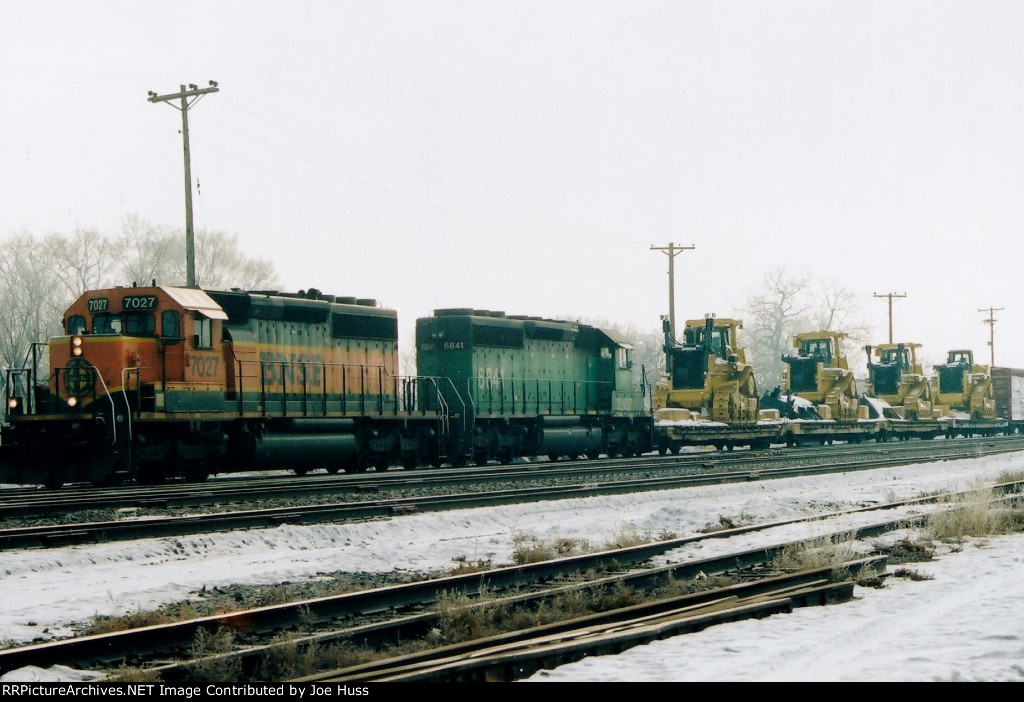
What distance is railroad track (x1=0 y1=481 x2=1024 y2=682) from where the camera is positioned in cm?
614

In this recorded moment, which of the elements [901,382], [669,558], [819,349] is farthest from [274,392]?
[901,382]

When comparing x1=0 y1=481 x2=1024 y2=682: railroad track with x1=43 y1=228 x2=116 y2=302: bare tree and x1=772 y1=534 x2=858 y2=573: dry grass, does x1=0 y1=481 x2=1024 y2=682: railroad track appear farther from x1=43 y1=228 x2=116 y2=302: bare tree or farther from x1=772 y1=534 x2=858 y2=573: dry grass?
x1=43 y1=228 x2=116 y2=302: bare tree

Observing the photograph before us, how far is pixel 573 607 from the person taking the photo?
796 centimetres

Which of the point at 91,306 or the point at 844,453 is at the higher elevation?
the point at 91,306

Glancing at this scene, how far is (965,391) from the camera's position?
47688mm

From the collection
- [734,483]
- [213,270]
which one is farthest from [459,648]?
[213,270]

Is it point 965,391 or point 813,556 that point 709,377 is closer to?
point 965,391

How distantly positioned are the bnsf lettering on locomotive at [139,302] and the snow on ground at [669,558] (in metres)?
7.94

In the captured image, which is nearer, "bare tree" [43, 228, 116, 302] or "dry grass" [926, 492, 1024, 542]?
"dry grass" [926, 492, 1024, 542]

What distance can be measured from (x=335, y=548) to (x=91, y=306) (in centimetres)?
974

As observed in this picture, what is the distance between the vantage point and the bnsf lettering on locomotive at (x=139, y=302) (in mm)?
19031

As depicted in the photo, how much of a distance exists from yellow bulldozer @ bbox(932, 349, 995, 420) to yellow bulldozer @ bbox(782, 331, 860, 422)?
10.1 m

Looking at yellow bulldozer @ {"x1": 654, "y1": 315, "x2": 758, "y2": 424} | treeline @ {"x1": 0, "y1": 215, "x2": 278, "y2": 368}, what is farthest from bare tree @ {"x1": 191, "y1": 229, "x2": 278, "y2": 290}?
yellow bulldozer @ {"x1": 654, "y1": 315, "x2": 758, "y2": 424}

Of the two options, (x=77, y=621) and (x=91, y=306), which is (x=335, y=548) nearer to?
(x=77, y=621)
